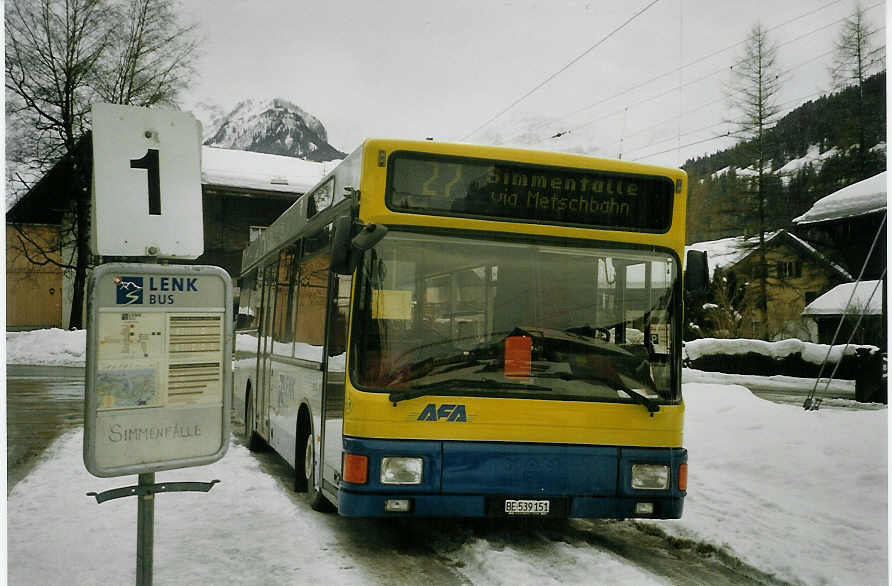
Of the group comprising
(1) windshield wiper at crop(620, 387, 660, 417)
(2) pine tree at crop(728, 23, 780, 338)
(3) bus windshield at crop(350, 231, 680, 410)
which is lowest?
(1) windshield wiper at crop(620, 387, 660, 417)

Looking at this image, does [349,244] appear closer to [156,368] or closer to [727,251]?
[156,368]

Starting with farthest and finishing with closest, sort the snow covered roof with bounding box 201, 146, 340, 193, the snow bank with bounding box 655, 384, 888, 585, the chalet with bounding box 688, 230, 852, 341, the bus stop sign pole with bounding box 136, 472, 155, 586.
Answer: the chalet with bounding box 688, 230, 852, 341, the snow covered roof with bounding box 201, 146, 340, 193, the snow bank with bounding box 655, 384, 888, 585, the bus stop sign pole with bounding box 136, 472, 155, 586

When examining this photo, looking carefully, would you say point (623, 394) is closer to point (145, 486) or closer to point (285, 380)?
point (145, 486)

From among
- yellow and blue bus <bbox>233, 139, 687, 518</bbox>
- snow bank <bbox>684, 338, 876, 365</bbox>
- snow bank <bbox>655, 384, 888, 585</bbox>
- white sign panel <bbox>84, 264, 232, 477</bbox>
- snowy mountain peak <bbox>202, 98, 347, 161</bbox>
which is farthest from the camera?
snow bank <bbox>684, 338, 876, 365</bbox>

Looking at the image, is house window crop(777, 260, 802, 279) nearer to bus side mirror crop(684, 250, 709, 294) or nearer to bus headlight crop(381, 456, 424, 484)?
bus side mirror crop(684, 250, 709, 294)

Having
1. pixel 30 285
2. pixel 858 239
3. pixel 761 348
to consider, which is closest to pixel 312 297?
pixel 30 285

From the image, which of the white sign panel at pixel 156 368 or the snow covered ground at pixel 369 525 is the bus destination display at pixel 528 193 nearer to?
the white sign panel at pixel 156 368

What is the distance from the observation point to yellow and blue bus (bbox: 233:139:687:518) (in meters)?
5.17

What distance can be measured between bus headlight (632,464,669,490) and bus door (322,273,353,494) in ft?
6.53

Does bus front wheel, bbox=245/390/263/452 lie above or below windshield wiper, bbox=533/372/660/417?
below

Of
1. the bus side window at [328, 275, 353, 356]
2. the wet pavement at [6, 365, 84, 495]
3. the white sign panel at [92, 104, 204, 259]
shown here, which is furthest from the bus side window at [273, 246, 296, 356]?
the white sign panel at [92, 104, 204, 259]

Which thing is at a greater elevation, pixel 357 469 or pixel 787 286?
pixel 787 286

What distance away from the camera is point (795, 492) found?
7586 mm

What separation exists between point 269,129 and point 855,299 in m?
7.47
